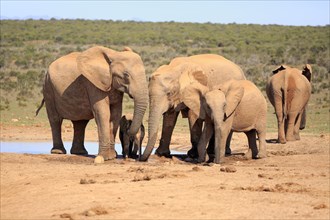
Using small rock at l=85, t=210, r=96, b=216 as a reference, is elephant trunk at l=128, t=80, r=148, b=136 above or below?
above

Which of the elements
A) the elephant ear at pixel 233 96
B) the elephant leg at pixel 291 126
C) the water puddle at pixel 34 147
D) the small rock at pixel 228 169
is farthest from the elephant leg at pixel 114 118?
the elephant leg at pixel 291 126

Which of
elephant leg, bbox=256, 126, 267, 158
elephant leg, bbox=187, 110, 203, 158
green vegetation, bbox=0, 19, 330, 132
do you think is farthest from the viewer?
green vegetation, bbox=0, 19, 330, 132

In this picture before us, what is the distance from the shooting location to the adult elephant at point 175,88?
15.5 meters

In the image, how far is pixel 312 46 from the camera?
6050 centimetres

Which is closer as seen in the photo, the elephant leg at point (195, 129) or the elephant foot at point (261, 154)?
the elephant leg at point (195, 129)

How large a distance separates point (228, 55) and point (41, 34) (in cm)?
2436

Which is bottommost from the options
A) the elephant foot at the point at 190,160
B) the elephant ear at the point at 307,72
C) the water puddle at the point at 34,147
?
the water puddle at the point at 34,147

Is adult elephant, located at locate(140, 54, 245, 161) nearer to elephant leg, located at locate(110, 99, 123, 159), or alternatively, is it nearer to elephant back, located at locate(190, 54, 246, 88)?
elephant back, located at locate(190, 54, 246, 88)

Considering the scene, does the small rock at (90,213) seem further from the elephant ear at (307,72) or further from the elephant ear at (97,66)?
the elephant ear at (307,72)

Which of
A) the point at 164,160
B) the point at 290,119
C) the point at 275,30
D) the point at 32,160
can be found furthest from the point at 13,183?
the point at 275,30

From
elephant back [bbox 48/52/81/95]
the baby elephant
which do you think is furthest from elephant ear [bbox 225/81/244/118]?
elephant back [bbox 48/52/81/95]

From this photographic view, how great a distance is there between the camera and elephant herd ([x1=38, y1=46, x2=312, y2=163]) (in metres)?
15.3

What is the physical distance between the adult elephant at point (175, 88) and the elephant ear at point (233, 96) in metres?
0.75

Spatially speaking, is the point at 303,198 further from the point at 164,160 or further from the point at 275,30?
the point at 275,30
